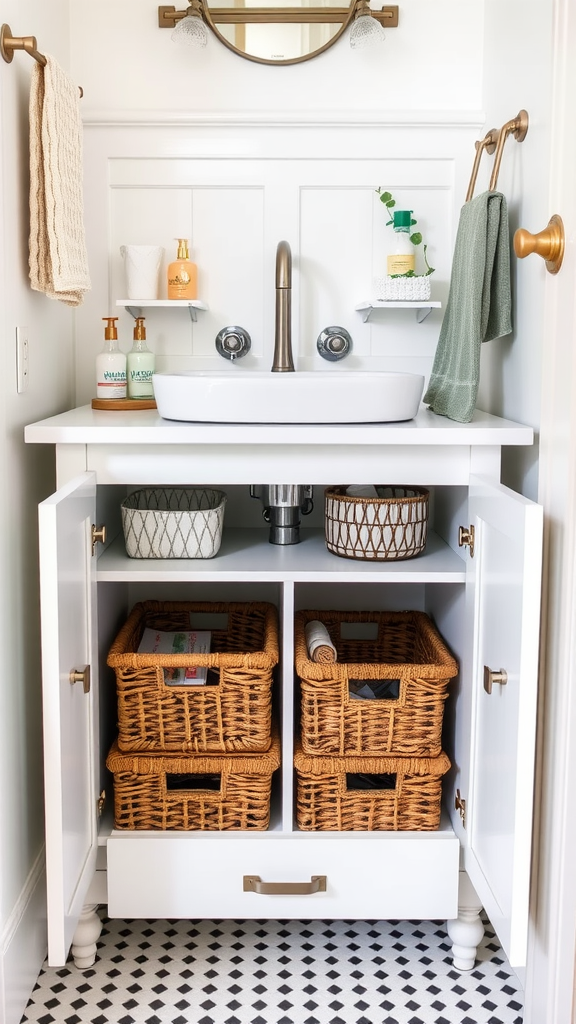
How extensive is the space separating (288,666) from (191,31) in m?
1.32

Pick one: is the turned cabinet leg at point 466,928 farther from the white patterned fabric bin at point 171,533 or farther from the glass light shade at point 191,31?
the glass light shade at point 191,31

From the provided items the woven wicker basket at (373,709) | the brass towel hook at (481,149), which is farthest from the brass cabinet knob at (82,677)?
the brass towel hook at (481,149)

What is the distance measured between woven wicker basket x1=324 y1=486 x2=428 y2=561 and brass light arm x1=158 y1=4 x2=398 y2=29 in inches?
41.4

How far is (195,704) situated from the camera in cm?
168

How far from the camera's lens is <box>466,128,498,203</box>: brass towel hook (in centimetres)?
188

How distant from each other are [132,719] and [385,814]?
19.2 inches

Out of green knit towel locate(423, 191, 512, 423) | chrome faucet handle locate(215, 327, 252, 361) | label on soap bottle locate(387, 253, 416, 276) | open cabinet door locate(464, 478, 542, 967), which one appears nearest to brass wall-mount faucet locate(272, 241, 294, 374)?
chrome faucet handle locate(215, 327, 252, 361)

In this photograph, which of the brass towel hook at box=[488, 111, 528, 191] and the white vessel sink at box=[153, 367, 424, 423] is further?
the brass towel hook at box=[488, 111, 528, 191]

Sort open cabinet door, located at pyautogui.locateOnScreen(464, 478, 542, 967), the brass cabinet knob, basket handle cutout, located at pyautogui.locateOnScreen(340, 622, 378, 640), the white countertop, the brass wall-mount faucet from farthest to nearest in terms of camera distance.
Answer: basket handle cutout, located at pyautogui.locateOnScreen(340, 622, 378, 640) < the brass wall-mount faucet < the white countertop < the brass cabinet knob < open cabinet door, located at pyautogui.locateOnScreen(464, 478, 542, 967)

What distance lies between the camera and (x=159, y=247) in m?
2.07

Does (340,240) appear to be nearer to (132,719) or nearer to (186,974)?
(132,719)

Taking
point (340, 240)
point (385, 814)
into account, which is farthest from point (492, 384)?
point (385, 814)

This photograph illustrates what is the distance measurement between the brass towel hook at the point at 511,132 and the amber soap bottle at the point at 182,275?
66 cm

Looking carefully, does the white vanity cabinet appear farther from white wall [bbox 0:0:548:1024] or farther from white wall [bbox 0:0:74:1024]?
white wall [bbox 0:0:548:1024]
